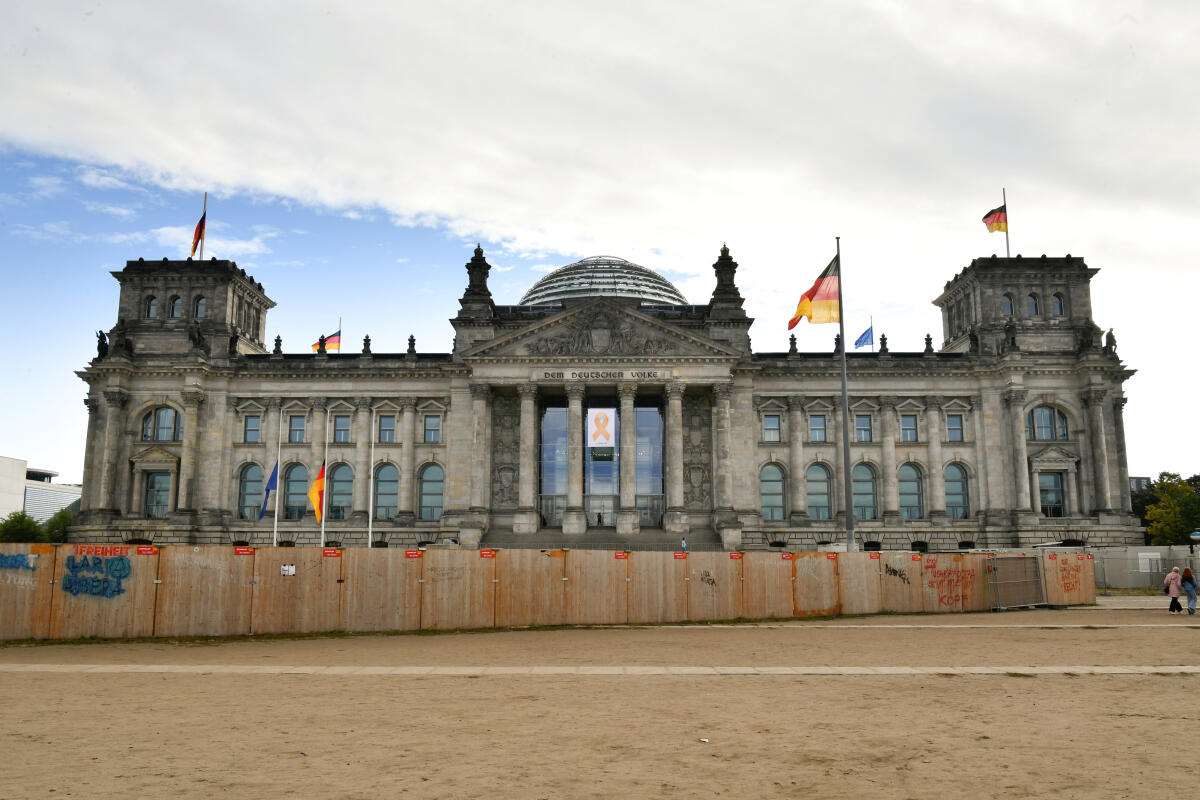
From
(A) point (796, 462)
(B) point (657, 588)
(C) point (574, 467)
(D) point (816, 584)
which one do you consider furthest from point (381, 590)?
(A) point (796, 462)

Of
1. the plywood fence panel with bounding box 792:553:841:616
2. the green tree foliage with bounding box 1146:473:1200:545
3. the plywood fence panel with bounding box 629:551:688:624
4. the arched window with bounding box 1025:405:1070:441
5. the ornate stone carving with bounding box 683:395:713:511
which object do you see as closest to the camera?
the plywood fence panel with bounding box 629:551:688:624

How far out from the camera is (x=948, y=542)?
6294 centimetres

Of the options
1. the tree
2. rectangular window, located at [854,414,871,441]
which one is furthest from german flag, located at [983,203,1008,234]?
the tree

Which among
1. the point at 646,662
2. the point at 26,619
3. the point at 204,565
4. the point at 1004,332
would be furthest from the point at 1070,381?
the point at 26,619

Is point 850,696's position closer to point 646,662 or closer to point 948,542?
point 646,662

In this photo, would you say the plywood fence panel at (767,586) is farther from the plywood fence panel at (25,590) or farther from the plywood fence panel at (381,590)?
the plywood fence panel at (25,590)

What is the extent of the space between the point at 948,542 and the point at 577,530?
25.8 meters

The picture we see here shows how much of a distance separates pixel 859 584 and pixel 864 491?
2983cm

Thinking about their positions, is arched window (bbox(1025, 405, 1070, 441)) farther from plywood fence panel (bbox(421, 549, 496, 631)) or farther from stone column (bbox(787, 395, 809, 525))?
plywood fence panel (bbox(421, 549, 496, 631))

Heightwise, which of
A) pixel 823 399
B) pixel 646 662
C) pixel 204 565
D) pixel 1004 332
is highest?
pixel 1004 332

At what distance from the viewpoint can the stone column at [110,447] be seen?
62.7 m

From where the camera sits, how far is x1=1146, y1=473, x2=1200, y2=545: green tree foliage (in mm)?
74625

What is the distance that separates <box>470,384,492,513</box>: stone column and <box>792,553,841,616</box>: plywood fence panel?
2823 centimetres

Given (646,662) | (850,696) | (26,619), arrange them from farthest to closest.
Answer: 1. (26,619)
2. (646,662)
3. (850,696)
